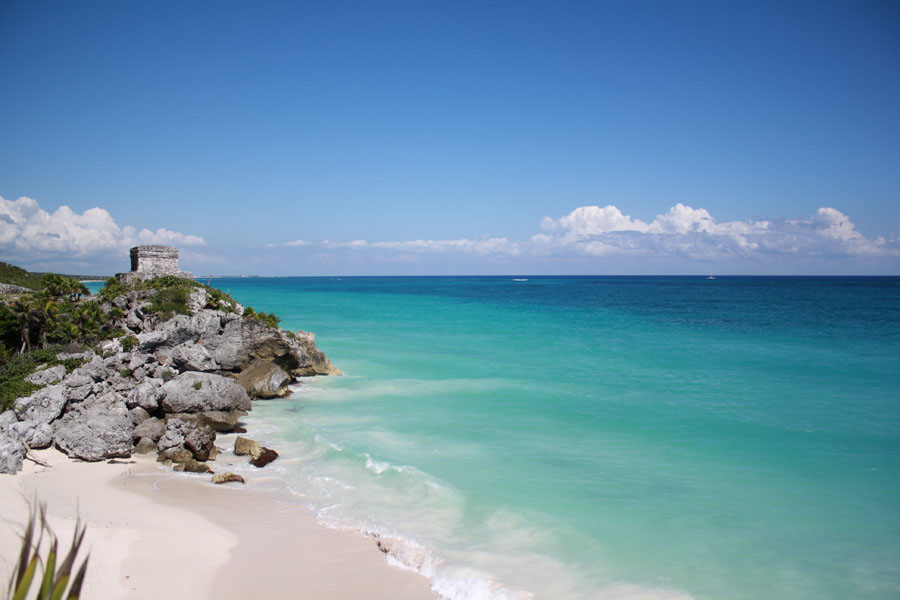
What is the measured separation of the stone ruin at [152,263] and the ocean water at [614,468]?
859 centimetres

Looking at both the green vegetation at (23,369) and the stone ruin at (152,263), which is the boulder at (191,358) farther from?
the stone ruin at (152,263)

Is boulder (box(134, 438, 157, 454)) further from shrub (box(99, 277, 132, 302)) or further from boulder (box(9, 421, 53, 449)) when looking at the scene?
shrub (box(99, 277, 132, 302))

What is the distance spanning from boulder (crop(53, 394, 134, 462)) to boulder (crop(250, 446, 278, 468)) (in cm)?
284

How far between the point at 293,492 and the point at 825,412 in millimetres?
15926

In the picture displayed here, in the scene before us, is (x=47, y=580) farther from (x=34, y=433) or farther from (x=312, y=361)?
(x=312, y=361)

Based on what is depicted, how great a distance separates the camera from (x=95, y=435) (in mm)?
11711

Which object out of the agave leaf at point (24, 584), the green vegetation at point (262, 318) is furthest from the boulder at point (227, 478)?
the green vegetation at point (262, 318)

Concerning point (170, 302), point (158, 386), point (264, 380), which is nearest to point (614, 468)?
point (264, 380)

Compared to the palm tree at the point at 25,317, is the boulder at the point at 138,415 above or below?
below

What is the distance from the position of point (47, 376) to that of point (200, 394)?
4.29m

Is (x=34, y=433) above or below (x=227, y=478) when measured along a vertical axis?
above

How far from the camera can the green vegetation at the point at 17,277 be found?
27.8 meters

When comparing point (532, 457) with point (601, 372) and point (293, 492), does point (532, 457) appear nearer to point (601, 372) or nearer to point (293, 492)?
point (293, 492)

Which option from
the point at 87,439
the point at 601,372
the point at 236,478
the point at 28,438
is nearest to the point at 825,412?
the point at 601,372
